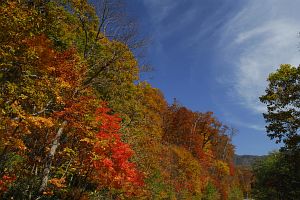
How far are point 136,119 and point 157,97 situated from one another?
26693 mm

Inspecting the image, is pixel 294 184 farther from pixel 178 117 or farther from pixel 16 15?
pixel 178 117

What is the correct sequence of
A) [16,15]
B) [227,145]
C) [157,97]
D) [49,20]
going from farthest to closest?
[227,145]
[157,97]
[49,20]
[16,15]

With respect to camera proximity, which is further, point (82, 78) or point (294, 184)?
point (294, 184)

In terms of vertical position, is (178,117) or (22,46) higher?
(178,117)

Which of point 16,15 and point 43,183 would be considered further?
point 43,183

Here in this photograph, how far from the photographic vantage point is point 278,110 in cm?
2078

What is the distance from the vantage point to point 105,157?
62.7 feet

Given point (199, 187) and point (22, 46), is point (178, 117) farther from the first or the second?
point (22, 46)

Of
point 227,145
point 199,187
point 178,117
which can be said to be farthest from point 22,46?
point 227,145

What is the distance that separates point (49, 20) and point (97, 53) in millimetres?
5791

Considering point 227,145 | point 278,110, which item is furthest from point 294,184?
point 227,145

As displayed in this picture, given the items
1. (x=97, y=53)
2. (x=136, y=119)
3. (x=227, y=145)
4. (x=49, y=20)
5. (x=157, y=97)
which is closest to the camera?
(x=49, y=20)

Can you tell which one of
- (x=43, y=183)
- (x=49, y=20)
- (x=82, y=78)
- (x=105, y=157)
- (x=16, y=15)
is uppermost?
(x=49, y=20)

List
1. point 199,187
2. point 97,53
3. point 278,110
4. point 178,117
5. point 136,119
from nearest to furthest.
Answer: point 278,110, point 97,53, point 136,119, point 199,187, point 178,117
